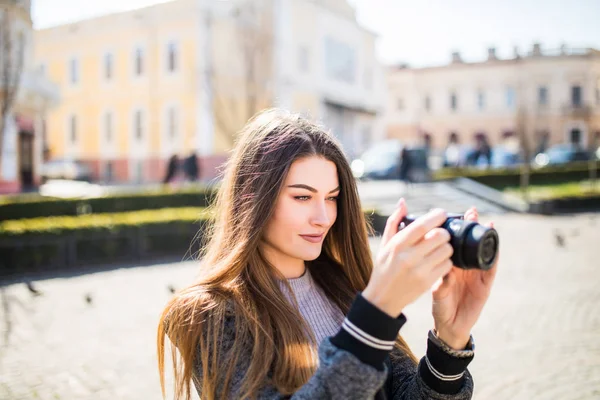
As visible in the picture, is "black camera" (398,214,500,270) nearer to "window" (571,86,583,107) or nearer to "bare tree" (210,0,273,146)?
"bare tree" (210,0,273,146)

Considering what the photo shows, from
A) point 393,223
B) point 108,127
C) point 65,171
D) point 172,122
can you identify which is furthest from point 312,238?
point 108,127

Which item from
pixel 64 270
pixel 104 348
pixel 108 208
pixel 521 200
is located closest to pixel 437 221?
pixel 104 348

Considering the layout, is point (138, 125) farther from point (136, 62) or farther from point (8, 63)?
point (8, 63)

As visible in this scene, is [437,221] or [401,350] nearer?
[437,221]

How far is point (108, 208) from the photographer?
50.0 feet

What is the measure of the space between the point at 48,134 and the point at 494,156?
27790 mm

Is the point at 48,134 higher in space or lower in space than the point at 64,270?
higher

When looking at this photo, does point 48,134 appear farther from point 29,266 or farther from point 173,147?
point 29,266

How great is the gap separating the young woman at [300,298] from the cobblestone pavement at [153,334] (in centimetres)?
335

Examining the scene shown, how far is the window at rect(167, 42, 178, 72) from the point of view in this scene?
30906 millimetres

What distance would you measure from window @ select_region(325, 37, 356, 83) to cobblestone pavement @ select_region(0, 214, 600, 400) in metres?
26.4

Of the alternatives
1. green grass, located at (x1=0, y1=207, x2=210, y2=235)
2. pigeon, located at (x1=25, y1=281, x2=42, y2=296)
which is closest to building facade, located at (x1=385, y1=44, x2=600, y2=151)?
green grass, located at (x1=0, y1=207, x2=210, y2=235)

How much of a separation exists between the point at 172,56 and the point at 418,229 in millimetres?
31644

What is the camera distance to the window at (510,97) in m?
52.1
